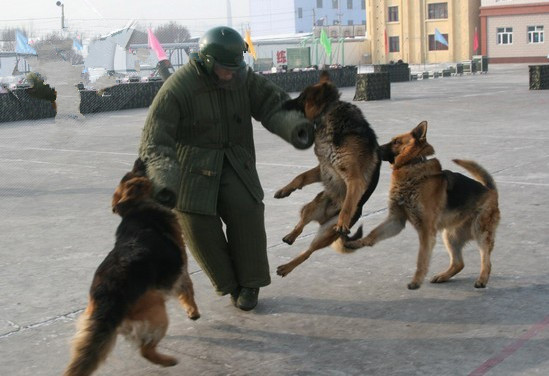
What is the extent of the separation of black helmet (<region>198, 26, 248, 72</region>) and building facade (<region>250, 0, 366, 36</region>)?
125517mm

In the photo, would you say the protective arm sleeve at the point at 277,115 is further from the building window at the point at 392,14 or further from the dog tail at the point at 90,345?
the building window at the point at 392,14

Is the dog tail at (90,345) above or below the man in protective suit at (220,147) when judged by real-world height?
below

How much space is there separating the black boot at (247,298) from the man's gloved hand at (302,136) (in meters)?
1.02

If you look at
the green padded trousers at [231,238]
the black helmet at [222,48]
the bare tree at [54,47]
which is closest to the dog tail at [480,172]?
the green padded trousers at [231,238]

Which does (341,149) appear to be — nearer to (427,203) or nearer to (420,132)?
(420,132)

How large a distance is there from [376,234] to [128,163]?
8.13 meters

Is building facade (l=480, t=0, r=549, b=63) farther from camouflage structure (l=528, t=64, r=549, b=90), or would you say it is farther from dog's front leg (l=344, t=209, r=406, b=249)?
dog's front leg (l=344, t=209, r=406, b=249)

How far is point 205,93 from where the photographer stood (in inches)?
182

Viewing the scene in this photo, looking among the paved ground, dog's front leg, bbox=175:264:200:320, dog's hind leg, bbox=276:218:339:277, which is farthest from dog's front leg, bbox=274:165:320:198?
dog's front leg, bbox=175:264:200:320

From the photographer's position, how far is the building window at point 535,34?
6444 centimetres

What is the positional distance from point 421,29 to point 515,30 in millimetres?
11021

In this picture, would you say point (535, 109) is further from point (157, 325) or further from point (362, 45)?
point (362, 45)

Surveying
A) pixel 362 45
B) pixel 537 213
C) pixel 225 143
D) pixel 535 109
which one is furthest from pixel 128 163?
pixel 362 45

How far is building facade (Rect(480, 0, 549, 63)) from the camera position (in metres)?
64.4
